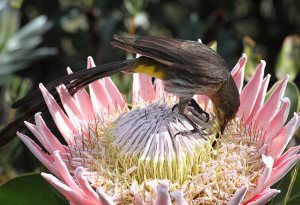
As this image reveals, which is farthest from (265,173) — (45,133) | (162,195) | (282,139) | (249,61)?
(249,61)

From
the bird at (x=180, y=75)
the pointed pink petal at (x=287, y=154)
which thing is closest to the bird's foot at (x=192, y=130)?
the bird at (x=180, y=75)

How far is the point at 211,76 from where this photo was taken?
7.27 ft

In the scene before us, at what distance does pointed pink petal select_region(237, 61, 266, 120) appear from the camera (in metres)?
2.29

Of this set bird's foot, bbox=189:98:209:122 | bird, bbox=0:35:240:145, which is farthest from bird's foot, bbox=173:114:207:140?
bird's foot, bbox=189:98:209:122

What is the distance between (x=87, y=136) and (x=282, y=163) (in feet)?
2.67

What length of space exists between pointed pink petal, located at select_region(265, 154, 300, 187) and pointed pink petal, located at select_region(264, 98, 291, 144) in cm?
23

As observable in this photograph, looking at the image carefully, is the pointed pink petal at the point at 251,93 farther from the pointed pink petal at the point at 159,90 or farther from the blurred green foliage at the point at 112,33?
the pointed pink petal at the point at 159,90

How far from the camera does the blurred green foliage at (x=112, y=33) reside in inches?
121

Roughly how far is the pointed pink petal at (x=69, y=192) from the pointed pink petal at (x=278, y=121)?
70cm

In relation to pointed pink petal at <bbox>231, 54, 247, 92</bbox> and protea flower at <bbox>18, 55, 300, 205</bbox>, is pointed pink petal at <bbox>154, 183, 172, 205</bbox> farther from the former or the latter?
pointed pink petal at <bbox>231, 54, 247, 92</bbox>

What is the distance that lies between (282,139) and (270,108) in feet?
0.74

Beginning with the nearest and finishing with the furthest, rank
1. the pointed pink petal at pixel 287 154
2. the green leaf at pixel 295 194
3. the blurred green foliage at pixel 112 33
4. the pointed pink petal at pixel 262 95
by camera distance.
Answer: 1. the pointed pink petal at pixel 287 154
2. the green leaf at pixel 295 194
3. the pointed pink petal at pixel 262 95
4. the blurred green foliage at pixel 112 33

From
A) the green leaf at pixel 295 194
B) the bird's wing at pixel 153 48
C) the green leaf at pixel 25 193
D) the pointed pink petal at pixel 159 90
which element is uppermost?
the bird's wing at pixel 153 48

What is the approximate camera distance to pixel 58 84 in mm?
2248
